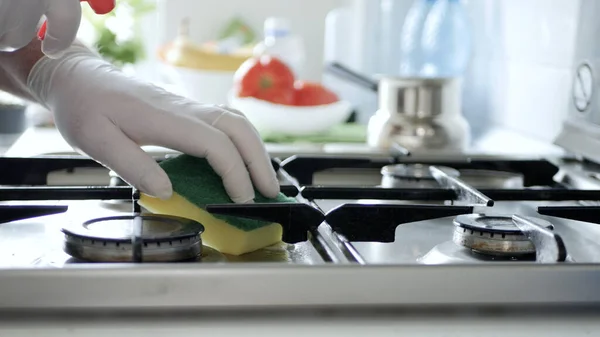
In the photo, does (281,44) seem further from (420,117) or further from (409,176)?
(409,176)

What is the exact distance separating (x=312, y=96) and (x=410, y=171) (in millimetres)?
636

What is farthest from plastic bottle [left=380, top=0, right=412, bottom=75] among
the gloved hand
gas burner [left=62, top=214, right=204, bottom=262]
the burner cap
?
gas burner [left=62, top=214, right=204, bottom=262]

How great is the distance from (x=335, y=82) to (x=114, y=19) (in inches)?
29.4

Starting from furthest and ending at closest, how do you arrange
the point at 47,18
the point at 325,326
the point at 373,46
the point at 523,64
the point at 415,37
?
1. the point at 373,46
2. the point at 415,37
3. the point at 523,64
4. the point at 47,18
5. the point at 325,326

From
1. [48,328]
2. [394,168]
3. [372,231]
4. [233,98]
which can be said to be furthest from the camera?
[233,98]

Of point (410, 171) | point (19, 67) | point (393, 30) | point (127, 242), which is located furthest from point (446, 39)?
point (127, 242)

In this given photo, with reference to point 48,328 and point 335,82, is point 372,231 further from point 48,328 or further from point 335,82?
point 335,82

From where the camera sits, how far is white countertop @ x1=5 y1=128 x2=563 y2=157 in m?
1.05

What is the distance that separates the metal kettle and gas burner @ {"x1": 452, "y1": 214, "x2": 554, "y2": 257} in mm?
608

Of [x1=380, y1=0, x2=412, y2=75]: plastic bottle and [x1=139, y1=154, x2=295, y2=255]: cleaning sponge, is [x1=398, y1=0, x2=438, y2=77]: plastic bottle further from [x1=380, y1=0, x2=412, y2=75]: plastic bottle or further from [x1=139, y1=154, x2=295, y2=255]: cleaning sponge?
[x1=139, y1=154, x2=295, y2=255]: cleaning sponge

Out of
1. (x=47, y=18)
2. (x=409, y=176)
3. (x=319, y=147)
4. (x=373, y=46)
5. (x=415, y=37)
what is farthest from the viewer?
(x=373, y=46)

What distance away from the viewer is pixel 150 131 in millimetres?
721

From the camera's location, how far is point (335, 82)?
6.89 ft

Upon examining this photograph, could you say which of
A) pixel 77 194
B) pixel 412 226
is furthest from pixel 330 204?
pixel 77 194
